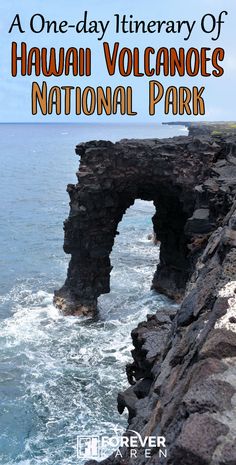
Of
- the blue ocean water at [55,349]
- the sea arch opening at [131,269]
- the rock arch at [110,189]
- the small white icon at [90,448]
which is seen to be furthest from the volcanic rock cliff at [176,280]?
the small white icon at [90,448]

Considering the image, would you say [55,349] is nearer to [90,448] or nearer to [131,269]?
[90,448]

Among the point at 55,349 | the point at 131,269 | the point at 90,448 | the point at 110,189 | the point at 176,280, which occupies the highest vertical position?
the point at 110,189

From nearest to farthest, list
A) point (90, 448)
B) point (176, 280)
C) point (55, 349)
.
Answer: point (90, 448) → point (55, 349) → point (176, 280)

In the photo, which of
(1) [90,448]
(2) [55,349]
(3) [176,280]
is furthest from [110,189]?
(1) [90,448]

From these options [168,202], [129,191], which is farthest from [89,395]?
[168,202]

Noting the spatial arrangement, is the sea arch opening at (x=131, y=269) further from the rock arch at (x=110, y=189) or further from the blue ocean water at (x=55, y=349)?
the rock arch at (x=110, y=189)

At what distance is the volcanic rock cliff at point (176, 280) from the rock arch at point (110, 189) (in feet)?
0.24

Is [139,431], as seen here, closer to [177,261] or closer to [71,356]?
[71,356]

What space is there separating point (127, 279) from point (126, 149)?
15.1 m

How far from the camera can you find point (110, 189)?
33.6 m

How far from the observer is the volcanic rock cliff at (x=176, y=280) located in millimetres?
4812

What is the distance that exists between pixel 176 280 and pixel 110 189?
33.2 feet

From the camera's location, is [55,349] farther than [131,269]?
No

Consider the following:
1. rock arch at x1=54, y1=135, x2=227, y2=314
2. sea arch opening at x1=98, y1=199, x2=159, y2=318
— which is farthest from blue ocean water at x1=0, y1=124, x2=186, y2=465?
rock arch at x1=54, y1=135, x2=227, y2=314
